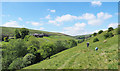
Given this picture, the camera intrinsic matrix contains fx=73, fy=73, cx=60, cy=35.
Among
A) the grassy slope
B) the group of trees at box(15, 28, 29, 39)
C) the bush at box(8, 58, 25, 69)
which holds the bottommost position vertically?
the bush at box(8, 58, 25, 69)

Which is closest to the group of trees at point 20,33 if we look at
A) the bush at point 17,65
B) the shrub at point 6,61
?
the shrub at point 6,61

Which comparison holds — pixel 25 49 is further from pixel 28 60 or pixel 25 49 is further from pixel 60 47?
pixel 60 47

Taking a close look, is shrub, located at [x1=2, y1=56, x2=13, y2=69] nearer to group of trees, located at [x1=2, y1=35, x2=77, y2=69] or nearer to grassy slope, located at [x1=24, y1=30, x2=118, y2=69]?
group of trees, located at [x1=2, y1=35, x2=77, y2=69]

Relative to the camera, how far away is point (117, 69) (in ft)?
29.7

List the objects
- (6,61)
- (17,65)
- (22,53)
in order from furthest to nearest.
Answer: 1. (22,53)
2. (6,61)
3. (17,65)

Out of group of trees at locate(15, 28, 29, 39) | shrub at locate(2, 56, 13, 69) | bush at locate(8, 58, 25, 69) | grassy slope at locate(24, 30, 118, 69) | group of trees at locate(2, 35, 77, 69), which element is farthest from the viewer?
group of trees at locate(15, 28, 29, 39)

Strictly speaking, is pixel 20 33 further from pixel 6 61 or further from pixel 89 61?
pixel 89 61

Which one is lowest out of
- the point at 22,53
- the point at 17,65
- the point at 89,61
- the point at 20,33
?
the point at 17,65

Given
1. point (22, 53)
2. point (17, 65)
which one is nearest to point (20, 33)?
point (22, 53)

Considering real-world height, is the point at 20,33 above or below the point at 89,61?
above

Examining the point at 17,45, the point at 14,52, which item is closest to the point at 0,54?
the point at 14,52

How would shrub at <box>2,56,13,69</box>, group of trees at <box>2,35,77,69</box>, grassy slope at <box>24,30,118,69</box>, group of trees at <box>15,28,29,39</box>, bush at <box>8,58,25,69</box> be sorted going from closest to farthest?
1. grassy slope at <box>24,30,118,69</box>
2. bush at <box>8,58,25,69</box>
3. group of trees at <box>2,35,77,69</box>
4. shrub at <box>2,56,13,69</box>
5. group of trees at <box>15,28,29,39</box>

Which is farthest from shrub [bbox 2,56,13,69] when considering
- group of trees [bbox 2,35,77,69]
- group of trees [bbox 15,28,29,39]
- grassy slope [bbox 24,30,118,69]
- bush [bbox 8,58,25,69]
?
group of trees [bbox 15,28,29,39]

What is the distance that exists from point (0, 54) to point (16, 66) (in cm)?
Result: 1679
